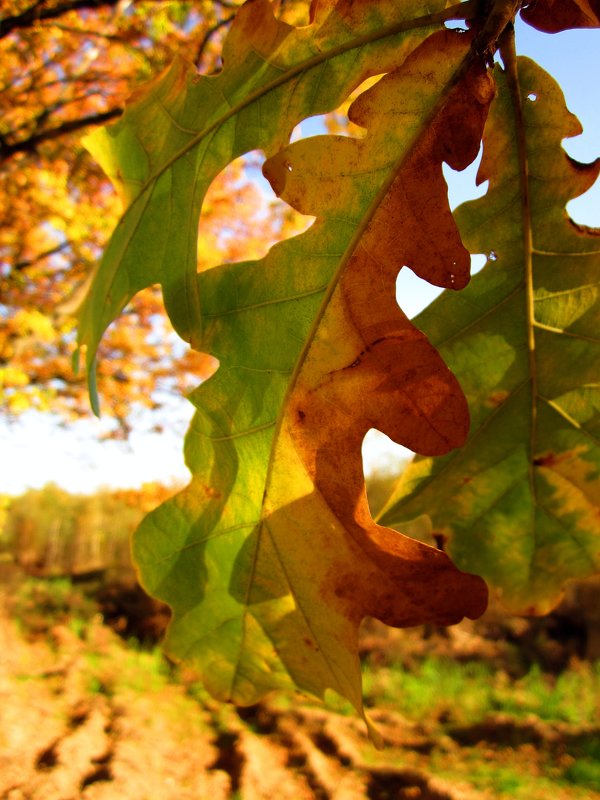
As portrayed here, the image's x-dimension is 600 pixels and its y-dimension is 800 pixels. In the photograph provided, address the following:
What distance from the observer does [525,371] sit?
78 centimetres

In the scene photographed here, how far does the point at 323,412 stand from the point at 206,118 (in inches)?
13.8

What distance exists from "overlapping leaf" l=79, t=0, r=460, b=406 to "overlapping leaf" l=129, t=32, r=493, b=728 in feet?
0.16

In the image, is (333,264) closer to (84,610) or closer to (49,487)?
(84,610)

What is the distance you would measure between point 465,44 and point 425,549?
462 millimetres

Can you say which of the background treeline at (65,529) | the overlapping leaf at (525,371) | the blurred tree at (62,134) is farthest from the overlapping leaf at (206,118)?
the background treeline at (65,529)

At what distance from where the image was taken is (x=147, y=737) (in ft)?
15.4

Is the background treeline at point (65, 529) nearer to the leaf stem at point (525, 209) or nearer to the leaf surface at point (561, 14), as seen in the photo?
the leaf stem at point (525, 209)

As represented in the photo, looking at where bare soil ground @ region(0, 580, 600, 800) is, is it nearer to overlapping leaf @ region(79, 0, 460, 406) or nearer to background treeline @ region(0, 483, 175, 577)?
overlapping leaf @ region(79, 0, 460, 406)

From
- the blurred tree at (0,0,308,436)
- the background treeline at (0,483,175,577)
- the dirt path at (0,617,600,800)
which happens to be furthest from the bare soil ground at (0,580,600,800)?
the background treeline at (0,483,175,577)

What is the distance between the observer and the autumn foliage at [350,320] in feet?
1.85

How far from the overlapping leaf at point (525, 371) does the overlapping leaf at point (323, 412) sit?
0.45 ft

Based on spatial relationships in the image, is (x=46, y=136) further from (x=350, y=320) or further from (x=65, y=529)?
(x=65, y=529)

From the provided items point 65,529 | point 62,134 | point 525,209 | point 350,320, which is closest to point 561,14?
point 525,209

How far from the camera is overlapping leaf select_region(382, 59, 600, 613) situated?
67 centimetres
